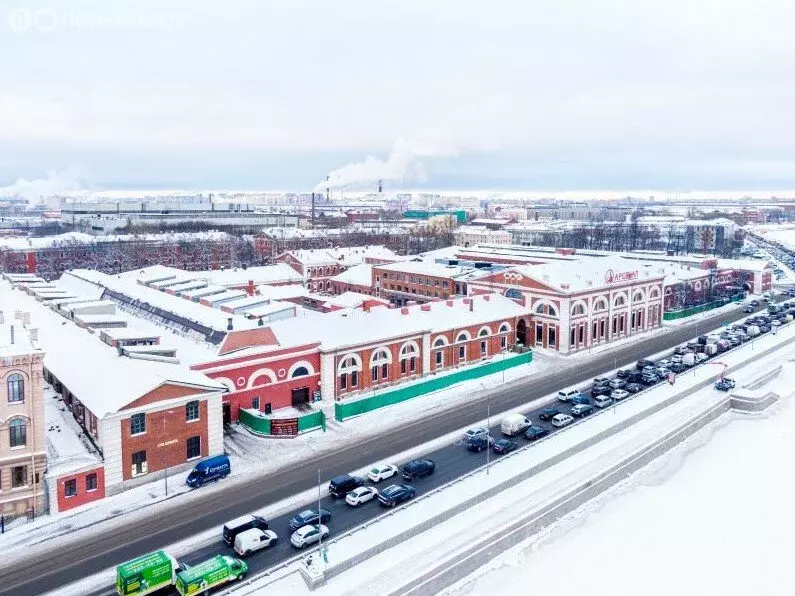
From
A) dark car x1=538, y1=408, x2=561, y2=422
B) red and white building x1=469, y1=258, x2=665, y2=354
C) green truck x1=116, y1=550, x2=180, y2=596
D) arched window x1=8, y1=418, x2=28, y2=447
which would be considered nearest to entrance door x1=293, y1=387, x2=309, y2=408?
dark car x1=538, y1=408, x2=561, y2=422

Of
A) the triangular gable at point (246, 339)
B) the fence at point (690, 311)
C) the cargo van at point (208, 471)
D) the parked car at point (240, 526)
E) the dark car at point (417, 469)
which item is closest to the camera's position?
the parked car at point (240, 526)

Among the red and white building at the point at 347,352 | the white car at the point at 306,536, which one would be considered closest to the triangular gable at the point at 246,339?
the red and white building at the point at 347,352

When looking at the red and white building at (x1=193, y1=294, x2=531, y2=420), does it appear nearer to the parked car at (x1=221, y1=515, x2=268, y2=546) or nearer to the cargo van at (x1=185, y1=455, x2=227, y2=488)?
the cargo van at (x1=185, y1=455, x2=227, y2=488)

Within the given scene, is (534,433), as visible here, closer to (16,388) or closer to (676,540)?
(676,540)

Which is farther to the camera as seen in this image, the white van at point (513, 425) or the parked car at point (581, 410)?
the parked car at point (581, 410)

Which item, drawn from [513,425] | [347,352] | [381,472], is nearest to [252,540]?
[381,472]

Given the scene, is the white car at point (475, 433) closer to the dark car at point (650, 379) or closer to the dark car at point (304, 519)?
the dark car at point (304, 519)
